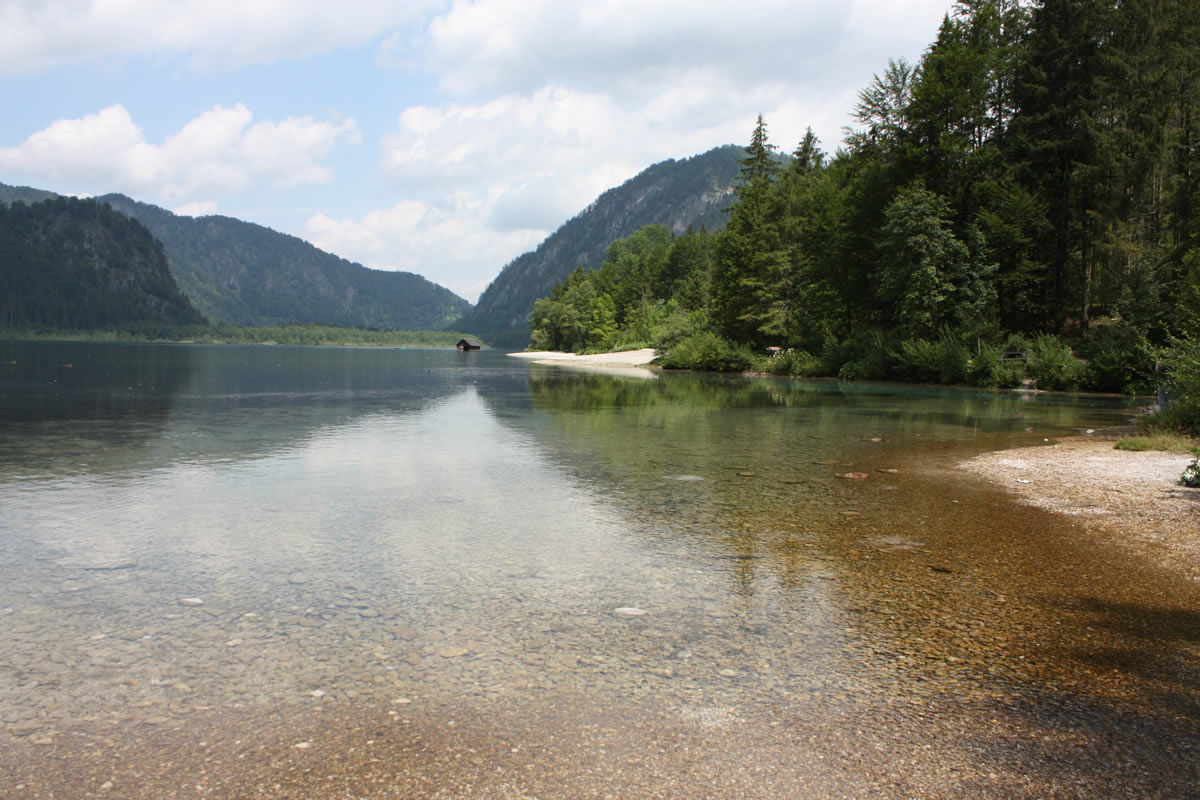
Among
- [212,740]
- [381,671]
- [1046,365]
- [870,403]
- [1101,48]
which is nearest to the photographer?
[212,740]

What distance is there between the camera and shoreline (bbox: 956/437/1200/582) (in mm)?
8539

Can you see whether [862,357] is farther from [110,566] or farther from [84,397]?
[110,566]

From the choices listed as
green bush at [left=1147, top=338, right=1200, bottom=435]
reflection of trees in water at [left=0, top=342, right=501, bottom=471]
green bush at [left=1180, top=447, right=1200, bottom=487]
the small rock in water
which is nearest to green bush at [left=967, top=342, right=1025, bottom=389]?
green bush at [left=1147, top=338, right=1200, bottom=435]

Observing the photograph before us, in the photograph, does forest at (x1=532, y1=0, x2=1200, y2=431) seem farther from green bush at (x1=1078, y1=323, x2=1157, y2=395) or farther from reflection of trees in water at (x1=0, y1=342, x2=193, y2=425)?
reflection of trees in water at (x1=0, y1=342, x2=193, y2=425)

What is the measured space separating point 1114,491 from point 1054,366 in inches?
1214

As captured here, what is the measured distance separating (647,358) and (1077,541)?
7673cm

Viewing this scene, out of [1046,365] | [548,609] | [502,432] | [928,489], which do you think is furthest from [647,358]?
[548,609]

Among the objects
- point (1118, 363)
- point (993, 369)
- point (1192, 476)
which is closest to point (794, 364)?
point (993, 369)

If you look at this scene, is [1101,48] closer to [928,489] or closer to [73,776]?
[928,489]

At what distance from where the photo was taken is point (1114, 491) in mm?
11305

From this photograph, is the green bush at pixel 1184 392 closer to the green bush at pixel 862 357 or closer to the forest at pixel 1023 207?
the forest at pixel 1023 207

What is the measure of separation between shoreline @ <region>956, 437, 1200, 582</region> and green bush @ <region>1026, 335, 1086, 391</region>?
23560 millimetres

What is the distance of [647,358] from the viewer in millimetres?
85062

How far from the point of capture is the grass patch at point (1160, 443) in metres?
15.1
